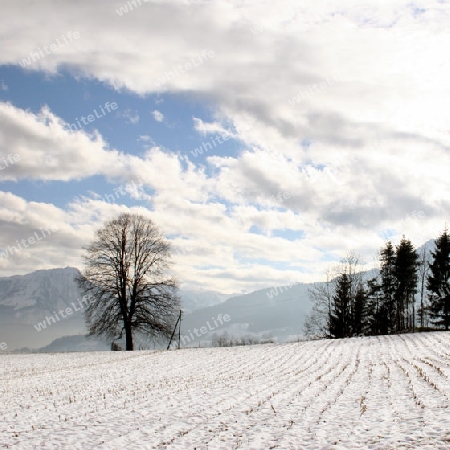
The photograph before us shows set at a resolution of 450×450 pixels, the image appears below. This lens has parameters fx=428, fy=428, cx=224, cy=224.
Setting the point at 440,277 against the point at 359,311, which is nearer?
the point at 440,277

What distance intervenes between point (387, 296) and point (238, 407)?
48.8 metres

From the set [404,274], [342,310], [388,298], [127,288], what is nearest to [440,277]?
[404,274]

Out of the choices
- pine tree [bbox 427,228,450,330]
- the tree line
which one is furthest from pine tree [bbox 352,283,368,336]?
pine tree [bbox 427,228,450,330]

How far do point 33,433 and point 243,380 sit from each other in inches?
407

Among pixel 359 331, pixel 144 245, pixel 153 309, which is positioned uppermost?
pixel 144 245

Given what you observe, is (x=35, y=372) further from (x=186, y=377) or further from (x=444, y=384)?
(x=444, y=384)

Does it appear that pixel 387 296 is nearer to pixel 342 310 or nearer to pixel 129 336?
pixel 342 310

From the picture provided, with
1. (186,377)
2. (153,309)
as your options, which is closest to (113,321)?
(153,309)

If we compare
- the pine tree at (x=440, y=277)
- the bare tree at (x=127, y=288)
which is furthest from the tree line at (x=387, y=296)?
the bare tree at (x=127, y=288)

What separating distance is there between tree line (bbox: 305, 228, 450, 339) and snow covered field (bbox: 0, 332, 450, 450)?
30.0 m

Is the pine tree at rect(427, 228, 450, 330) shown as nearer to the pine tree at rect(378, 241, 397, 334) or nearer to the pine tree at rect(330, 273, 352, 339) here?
the pine tree at rect(378, 241, 397, 334)

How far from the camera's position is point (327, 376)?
63.8 ft

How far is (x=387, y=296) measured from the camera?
57.0 meters

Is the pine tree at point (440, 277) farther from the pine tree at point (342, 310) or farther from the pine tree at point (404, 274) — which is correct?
the pine tree at point (342, 310)
